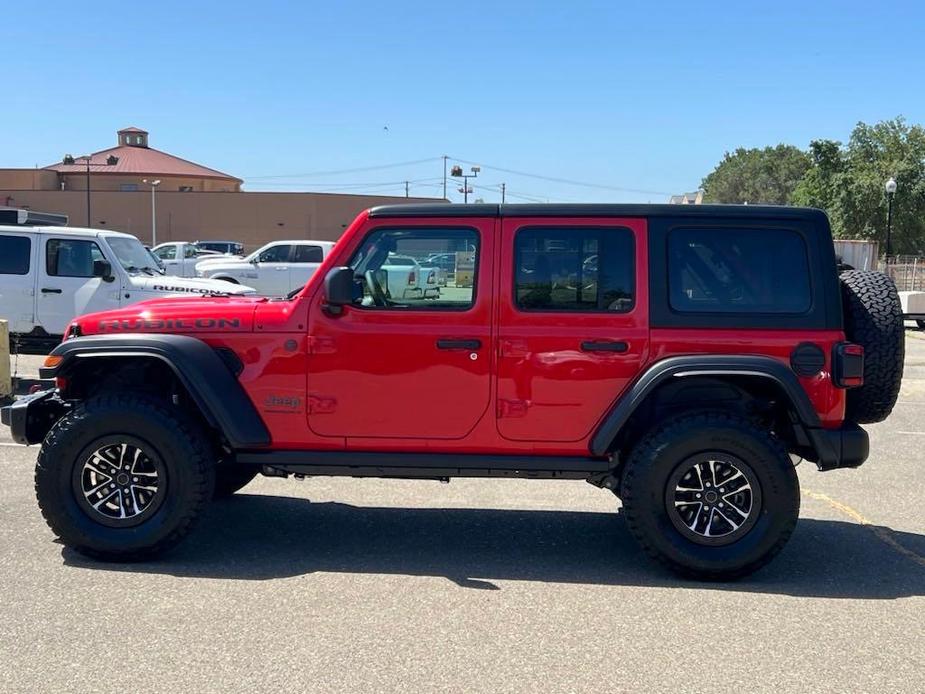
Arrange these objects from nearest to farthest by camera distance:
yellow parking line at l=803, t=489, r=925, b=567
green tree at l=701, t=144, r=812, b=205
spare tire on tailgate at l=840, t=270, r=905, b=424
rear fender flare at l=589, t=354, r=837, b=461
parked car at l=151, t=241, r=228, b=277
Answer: rear fender flare at l=589, t=354, r=837, b=461
spare tire on tailgate at l=840, t=270, r=905, b=424
yellow parking line at l=803, t=489, r=925, b=567
parked car at l=151, t=241, r=228, b=277
green tree at l=701, t=144, r=812, b=205

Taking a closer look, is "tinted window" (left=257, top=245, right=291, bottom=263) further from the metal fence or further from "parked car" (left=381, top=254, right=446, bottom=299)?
the metal fence

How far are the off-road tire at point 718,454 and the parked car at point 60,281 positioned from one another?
9.41 m

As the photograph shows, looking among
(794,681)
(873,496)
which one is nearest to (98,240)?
(873,496)

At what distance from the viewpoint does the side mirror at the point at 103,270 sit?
13414 millimetres

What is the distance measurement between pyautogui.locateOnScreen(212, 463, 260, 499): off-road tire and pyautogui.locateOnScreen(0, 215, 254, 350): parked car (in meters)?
7.06

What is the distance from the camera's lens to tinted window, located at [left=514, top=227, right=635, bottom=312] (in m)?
5.56

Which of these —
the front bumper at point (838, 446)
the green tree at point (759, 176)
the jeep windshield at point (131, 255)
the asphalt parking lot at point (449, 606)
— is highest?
the green tree at point (759, 176)

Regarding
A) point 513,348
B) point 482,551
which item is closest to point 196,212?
point 482,551

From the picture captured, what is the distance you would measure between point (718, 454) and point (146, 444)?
3.18 metres

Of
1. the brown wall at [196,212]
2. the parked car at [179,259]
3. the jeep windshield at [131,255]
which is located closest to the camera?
the jeep windshield at [131,255]

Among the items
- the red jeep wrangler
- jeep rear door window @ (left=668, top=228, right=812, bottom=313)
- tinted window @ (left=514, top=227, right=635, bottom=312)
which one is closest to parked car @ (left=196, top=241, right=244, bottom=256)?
the red jeep wrangler

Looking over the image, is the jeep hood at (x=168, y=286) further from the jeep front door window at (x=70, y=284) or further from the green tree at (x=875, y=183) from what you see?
the green tree at (x=875, y=183)

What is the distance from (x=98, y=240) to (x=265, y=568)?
378 inches

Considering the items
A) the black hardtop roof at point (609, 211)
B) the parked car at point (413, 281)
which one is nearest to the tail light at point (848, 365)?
the black hardtop roof at point (609, 211)
